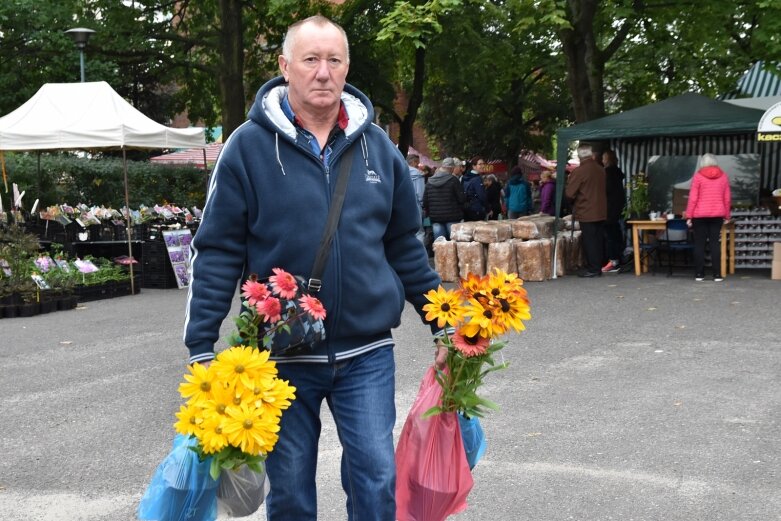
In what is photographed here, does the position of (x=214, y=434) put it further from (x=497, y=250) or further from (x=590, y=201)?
(x=590, y=201)

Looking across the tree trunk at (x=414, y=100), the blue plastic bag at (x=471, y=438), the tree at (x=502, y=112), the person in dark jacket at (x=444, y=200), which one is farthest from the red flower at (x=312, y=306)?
the tree at (x=502, y=112)

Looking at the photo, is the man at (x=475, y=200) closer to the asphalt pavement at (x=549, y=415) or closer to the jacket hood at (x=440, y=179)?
the jacket hood at (x=440, y=179)

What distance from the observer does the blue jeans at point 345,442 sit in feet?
10.0

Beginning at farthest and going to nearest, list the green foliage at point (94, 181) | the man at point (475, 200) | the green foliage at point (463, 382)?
the green foliage at point (94, 181)
the man at point (475, 200)
the green foliage at point (463, 382)

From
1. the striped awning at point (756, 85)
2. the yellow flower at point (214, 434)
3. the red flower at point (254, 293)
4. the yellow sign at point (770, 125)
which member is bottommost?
the yellow flower at point (214, 434)

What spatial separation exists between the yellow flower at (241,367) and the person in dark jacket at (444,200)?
13.3m

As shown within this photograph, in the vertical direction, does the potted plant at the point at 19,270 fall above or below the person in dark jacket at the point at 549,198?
below

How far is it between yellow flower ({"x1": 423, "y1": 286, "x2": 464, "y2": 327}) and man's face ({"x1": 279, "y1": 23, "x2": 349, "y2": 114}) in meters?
0.68

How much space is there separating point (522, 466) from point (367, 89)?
22570 millimetres

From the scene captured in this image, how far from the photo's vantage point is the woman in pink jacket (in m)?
14.1

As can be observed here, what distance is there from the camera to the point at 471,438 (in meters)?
3.45

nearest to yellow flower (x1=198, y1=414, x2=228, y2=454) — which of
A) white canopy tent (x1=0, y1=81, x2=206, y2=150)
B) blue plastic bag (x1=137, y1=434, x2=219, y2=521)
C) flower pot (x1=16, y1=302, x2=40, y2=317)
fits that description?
blue plastic bag (x1=137, y1=434, x2=219, y2=521)

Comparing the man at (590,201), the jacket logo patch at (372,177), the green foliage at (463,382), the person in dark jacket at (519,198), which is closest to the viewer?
the jacket logo patch at (372,177)

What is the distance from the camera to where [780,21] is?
16.0 m
